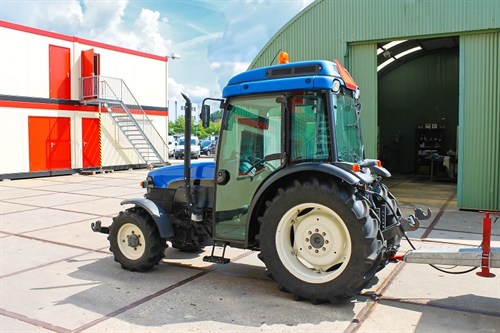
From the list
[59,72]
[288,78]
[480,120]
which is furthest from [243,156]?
[59,72]

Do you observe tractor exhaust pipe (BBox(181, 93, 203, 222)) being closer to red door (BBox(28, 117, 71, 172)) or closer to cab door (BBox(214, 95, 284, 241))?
cab door (BBox(214, 95, 284, 241))

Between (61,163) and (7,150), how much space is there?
2354mm

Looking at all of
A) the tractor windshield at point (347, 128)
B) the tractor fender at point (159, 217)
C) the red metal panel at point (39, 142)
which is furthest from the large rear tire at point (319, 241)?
the red metal panel at point (39, 142)

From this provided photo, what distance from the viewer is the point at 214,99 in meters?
4.91

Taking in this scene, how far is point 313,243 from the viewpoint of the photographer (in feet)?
14.4

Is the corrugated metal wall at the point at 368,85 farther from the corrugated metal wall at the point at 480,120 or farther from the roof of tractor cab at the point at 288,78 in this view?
the roof of tractor cab at the point at 288,78

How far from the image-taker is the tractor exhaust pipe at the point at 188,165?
484 centimetres

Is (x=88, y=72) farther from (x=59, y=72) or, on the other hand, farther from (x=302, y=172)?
(x=302, y=172)

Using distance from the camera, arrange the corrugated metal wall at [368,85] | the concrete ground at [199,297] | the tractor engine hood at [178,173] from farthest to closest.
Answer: the corrugated metal wall at [368,85] < the tractor engine hood at [178,173] < the concrete ground at [199,297]

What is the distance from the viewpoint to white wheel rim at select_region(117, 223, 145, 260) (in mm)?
5410

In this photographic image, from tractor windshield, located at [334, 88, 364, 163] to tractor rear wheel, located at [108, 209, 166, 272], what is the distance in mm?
2458

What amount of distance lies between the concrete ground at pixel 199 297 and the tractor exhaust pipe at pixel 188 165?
80cm

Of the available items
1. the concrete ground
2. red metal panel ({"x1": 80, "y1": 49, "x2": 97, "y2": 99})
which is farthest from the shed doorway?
red metal panel ({"x1": 80, "y1": 49, "x2": 97, "y2": 99})

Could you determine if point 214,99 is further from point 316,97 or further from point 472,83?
point 472,83
